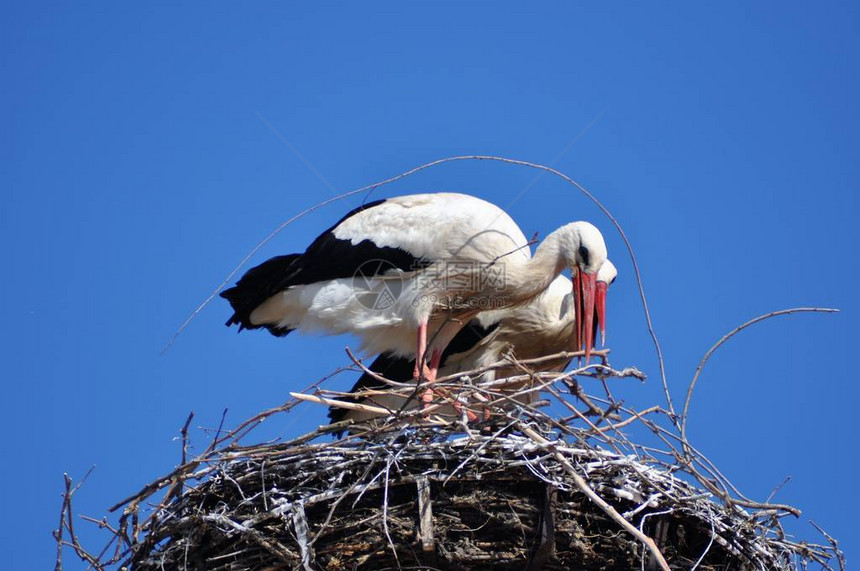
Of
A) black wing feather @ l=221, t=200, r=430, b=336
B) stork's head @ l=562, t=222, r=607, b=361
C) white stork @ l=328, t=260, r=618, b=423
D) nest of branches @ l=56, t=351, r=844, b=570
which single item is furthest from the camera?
white stork @ l=328, t=260, r=618, b=423

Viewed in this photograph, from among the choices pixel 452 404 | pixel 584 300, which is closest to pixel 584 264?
pixel 584 300

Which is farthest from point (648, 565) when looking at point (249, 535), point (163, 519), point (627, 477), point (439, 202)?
point (439, 202)

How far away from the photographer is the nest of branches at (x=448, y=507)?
5.04 m

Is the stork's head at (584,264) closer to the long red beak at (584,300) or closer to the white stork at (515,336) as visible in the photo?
the long red beak at (584,300)

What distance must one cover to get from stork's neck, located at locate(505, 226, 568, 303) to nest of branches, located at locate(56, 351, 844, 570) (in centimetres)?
185

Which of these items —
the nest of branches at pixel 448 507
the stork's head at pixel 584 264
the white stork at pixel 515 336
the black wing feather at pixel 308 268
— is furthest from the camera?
the white stork at pixel 515 336

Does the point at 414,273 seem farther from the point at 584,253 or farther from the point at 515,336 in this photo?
the point at 515,336

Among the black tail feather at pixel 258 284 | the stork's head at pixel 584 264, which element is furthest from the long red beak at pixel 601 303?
the black tail feather at pixel 258 284

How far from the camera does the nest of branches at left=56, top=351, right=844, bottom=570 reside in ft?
16.5

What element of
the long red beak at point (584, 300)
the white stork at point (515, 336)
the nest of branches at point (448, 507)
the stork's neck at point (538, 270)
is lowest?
the nest of branches at point (448, 507)

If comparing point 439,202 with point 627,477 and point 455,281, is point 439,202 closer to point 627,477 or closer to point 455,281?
point 455,281

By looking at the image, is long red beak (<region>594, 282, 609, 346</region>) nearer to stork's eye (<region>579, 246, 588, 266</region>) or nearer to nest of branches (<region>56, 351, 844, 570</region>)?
stork's eye (<region>579, 246, 588, 266</region>)

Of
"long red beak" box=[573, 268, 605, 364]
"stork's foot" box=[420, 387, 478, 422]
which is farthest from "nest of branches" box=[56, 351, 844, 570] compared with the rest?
"long red beak" box=[573, 268, 605, 364]

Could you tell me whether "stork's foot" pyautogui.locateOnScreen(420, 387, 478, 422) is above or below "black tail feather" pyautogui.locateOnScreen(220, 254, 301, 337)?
below
